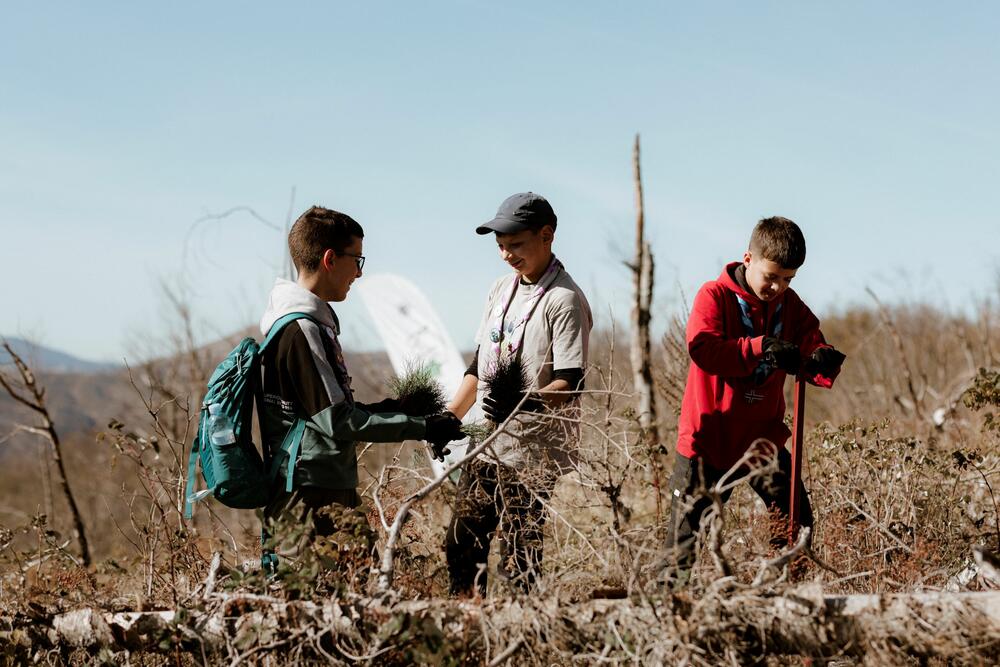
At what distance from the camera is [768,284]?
3.81m

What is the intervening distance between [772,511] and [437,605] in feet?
4.55

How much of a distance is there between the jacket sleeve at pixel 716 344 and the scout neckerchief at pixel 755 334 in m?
0.08

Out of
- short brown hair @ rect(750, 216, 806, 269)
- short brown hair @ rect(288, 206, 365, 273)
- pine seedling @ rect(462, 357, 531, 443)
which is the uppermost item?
short brown hair @ rect(750, 216, 806, 269)

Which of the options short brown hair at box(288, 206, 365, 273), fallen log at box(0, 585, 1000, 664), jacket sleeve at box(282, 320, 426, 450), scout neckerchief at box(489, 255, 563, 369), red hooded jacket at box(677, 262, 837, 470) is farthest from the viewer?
scout neckerchief at box(489, 255, 563, 369)

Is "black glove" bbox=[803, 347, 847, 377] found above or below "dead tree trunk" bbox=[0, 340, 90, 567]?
above

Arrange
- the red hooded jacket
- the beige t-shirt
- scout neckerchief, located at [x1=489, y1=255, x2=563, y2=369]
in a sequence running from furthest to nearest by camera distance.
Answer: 1. scout neckerchief, located at [x1=489, y1=255, x2=563, y2=369]
2. the beige t-shirt
3. the red hooded jacket

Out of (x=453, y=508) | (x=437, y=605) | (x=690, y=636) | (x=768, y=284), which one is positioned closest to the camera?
(x=690, y=636)

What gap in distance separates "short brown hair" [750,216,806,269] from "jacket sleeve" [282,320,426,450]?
4.99 feet

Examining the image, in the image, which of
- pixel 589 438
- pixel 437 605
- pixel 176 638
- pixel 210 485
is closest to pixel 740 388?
pixel 589 438

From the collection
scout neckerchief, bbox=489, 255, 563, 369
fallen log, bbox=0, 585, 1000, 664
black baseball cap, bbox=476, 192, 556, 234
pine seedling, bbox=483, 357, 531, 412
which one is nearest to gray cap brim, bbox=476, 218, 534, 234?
black baseball cap, bbox=476, 192, 556, 234

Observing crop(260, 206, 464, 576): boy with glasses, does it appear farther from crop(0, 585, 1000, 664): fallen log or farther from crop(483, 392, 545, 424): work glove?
crop(0, 585, 1000, 664): fallen log

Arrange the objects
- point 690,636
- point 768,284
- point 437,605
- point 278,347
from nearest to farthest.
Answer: point 690,636, point 437,605, point 278,347, point 768,284

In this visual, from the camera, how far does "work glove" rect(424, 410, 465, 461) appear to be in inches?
143

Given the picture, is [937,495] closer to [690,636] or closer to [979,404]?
[979,404]
